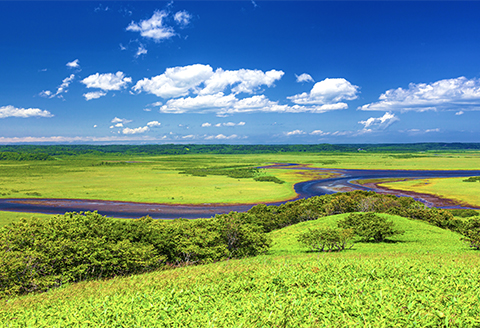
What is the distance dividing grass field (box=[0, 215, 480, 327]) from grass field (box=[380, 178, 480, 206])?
7914cm

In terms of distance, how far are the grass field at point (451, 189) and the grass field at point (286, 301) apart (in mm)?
79136

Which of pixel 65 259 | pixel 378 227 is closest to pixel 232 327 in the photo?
pixel 65 259

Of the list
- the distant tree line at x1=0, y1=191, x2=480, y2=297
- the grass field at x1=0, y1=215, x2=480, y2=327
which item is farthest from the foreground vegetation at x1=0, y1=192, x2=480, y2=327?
the distant tree line at x1=0, y1=191, x2=480, y2=297

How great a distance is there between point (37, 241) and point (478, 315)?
70.3ft

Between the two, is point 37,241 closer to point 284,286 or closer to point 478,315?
point 284,286

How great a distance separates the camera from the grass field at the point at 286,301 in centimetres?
695

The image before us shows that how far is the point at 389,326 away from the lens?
6496 millimetres

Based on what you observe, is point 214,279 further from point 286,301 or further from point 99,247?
point 99,247

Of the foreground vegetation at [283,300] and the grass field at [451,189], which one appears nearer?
the foreground vegetation at [283,300]

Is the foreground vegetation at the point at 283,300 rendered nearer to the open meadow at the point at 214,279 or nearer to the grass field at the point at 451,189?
the open meadow at the point at 214,279

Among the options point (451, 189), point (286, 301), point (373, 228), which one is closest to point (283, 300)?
point (286, 301)

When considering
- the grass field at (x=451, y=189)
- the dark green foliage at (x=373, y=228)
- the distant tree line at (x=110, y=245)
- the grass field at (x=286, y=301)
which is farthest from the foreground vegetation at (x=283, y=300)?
the grass field at (x=451, y=189)

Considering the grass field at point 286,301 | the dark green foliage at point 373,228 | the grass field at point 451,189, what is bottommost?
the grass field at point 451,189

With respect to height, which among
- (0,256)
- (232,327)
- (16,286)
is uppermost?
(232,327)
